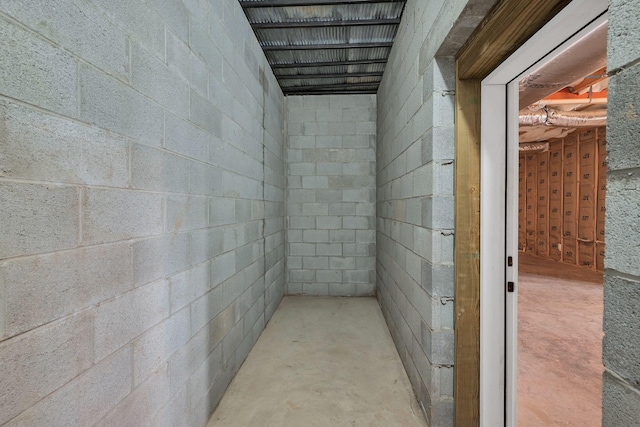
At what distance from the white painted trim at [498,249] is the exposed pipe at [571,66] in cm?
58

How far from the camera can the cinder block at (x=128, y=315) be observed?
933 mm

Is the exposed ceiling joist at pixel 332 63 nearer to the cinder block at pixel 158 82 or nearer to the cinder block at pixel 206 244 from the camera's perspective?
the cinder block at pixel 158 82

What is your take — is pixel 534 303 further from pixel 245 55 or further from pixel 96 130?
pixel 96 130

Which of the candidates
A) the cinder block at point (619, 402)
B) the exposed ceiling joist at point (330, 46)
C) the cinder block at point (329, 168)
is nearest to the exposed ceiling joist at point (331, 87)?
the exposed ceiling joist at point (330, 46)

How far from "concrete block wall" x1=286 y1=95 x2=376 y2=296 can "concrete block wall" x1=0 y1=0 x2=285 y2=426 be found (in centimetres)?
189

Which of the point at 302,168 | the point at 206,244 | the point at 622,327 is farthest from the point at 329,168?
the point at 622,327

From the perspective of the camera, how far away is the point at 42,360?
29.7 inches

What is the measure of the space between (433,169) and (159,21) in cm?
149

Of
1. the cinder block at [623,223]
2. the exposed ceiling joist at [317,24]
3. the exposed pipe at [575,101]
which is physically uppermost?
the exposed ceiling joist at [317,24]

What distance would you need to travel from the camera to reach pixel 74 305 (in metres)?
0.84

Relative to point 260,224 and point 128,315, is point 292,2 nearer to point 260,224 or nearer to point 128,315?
point 260,224

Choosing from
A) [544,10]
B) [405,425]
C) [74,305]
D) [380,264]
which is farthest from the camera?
[380,264]

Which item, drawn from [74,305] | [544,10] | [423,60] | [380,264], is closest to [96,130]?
[74,305]

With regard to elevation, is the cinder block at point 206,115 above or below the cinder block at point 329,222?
above
